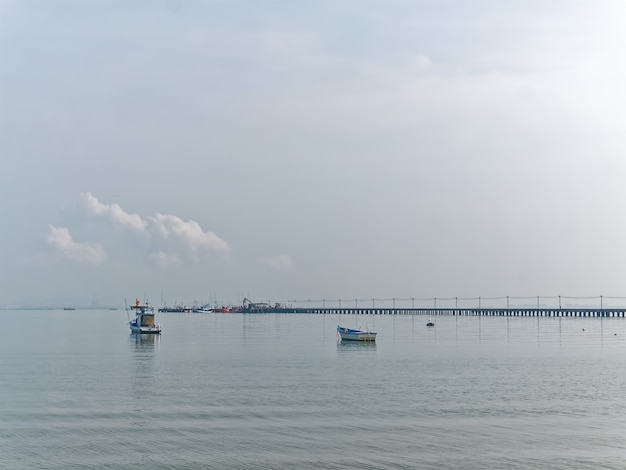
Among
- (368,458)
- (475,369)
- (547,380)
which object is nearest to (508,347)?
(475,369)

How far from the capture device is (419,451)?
1303 inches

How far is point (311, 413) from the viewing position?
4153cm

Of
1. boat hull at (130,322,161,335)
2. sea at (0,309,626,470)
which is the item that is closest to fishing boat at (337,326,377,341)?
sea at (0,309,626,470)

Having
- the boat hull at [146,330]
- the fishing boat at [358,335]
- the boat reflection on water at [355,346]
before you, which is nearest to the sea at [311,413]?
the boat reflection on water at [355,346]

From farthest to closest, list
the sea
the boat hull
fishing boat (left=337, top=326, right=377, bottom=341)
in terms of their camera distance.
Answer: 1. the boat hull
2. fishing boat (left=337, top=326, right=377, bottom=341)
3. the sea

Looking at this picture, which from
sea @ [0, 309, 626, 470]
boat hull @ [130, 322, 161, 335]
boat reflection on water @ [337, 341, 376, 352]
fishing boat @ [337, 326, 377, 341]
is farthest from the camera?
boat hull @ [130, 322, 161, 335]

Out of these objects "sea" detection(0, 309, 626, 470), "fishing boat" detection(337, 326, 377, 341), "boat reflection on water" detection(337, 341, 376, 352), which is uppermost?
"fishing boat" detection(337, 326, 377, 341)

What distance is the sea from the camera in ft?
106

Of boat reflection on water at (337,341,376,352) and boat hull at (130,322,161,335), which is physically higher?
boat hull at (130,322,161,335)

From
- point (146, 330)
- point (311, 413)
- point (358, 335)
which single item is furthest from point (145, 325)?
point (311, 413)

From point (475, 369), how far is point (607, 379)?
11336 millimetres

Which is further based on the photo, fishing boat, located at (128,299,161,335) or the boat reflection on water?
fishing boat, located at (128,299,161,335)

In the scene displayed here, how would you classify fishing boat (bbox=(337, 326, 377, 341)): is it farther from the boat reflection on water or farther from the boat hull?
the boat hull

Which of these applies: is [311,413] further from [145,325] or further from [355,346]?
[145,325]
